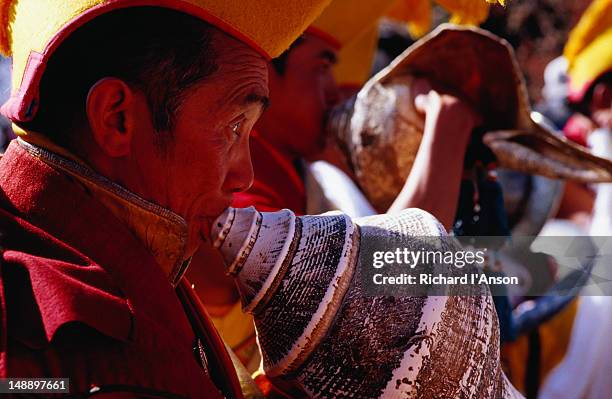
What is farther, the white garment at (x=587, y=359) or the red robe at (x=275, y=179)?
the white garment at (x=587, y=359)

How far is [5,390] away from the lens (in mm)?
1188

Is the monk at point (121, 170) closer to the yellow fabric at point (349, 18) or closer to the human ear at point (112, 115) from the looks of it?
the human ear at point (112, 115)

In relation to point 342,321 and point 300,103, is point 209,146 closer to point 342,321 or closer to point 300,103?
point 342,321

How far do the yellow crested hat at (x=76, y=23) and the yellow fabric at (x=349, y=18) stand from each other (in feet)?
4.30

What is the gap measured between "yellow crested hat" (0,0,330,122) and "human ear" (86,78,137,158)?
0.29 feet

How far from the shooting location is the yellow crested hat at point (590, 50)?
13.9 ft

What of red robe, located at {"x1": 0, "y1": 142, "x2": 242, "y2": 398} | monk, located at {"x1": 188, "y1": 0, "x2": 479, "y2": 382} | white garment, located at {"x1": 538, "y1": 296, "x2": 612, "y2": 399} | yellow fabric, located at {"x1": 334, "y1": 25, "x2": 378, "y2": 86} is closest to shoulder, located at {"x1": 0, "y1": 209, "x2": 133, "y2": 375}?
red robe, located at {"x1": 0, "y1": 142, "x2": 242, "y2": 398}

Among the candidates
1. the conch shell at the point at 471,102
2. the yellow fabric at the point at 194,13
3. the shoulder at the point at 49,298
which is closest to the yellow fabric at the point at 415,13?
the conch shell at the point at 471,102

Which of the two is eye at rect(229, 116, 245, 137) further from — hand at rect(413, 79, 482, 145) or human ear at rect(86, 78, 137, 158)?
hand at rect(413, 79, 482, 145)

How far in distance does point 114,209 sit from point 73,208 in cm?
8

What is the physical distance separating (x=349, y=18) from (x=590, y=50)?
70.3 inches

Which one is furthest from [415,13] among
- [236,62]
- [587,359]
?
[236,62]

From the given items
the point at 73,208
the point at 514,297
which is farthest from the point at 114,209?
the point at 514,297

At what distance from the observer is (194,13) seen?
4.74 ft
